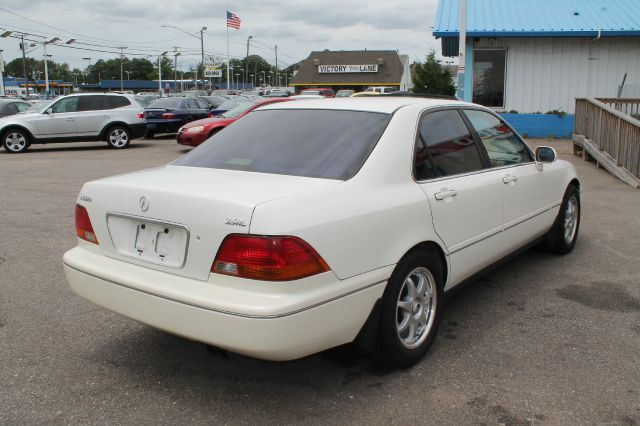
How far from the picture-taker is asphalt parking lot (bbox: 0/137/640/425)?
313 centimetres

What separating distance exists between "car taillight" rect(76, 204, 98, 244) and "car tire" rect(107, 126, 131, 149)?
1488 cm

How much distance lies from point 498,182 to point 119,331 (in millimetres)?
2925

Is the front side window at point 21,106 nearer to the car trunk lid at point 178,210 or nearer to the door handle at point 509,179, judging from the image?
the car trunk lid at point 178,210

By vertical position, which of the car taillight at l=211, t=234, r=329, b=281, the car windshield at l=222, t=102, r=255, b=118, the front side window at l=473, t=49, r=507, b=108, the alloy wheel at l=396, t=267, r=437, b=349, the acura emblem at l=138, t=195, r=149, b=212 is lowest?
the alloy wheel at l=396, t=267, r=437, b=349

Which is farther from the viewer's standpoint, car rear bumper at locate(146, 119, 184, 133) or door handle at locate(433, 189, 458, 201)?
car rear bumper at locate(146, 119, 184, 133)

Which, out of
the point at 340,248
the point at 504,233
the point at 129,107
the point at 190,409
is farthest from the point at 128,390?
the point at 129,107

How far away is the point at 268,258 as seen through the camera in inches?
110

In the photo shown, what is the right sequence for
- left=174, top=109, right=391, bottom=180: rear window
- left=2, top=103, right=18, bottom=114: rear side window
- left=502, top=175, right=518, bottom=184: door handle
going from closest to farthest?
left=174, top=109, right=391, bottom=180: rear window → left=502, top=175, right=518, bottom=184: door handle → left=2, top=103, right=18, bottom=114: rear side window

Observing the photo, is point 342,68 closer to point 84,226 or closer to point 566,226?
point 566,226

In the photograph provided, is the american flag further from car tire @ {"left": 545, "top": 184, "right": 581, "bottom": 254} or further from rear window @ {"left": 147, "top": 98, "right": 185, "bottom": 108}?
car tire @ {"left": 545, "top": 184, "right": 581, "bottom": 254}

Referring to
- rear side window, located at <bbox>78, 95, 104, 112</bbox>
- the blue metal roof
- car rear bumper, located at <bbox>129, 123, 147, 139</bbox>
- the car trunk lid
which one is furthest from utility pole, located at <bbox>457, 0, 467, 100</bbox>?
the car trunk lid

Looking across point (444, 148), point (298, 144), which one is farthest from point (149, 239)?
point (444, 148)

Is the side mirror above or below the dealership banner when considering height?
below

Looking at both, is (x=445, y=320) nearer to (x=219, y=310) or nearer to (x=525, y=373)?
(x=525, y=373)
